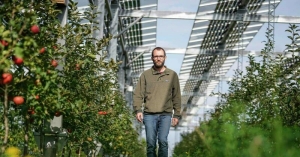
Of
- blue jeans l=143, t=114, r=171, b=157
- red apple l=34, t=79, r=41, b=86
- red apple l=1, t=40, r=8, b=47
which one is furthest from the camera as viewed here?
blue jeans l=143, t=114, r=171, b=157

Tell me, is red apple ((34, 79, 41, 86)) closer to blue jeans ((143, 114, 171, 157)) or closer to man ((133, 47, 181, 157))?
man ((133, 47, 181, 157))

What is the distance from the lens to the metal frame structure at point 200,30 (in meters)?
17.0

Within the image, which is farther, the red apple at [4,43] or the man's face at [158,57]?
the man's face at [158,57]

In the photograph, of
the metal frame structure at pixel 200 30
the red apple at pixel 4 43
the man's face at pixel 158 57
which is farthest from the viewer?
the metal frame structure at pixel 200 30

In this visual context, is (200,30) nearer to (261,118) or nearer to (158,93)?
(261,118)

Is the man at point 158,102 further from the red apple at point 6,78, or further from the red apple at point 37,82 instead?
the red apple at point 6,78

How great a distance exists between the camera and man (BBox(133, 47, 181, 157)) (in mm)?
5383

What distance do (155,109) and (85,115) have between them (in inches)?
36.1

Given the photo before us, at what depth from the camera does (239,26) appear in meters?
20.4

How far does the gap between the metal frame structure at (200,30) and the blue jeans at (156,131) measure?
7251 mm

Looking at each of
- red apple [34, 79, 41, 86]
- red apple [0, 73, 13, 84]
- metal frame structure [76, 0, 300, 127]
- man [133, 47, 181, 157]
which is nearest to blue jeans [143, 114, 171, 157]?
man [133, 47, 181, 157]

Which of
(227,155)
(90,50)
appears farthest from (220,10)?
(227,155)

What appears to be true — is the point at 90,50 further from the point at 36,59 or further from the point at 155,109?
the point at 36,59

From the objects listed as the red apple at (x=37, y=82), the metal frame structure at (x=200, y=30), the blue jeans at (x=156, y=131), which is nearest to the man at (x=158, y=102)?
the blue jeans at (x=156, y=131)
